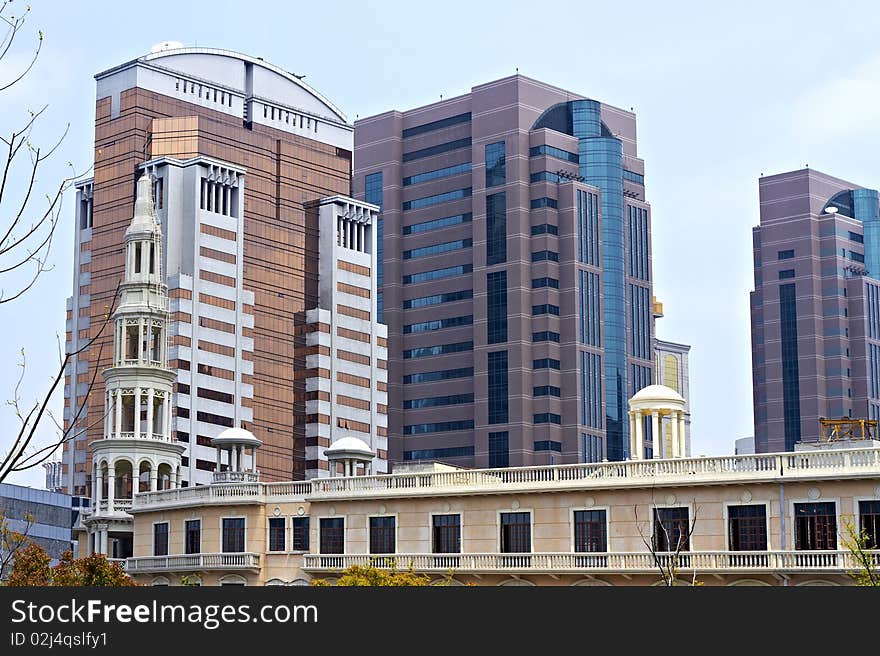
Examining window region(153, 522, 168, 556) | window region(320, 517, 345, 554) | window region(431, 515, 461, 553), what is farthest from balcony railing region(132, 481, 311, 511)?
window region(431, 515, 461, 553)

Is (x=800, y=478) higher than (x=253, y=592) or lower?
higher

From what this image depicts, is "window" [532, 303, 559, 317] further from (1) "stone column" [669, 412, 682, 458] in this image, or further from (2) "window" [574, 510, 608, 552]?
(2) "window" [574, 510, 608, 552]

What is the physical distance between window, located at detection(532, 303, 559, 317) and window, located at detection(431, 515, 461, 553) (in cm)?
12913

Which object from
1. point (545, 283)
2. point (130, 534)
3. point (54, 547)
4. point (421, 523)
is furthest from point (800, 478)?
point (545, 283)

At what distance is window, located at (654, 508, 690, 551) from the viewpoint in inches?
2420

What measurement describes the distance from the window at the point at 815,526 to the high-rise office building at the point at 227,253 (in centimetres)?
10713

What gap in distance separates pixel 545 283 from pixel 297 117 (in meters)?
38.8

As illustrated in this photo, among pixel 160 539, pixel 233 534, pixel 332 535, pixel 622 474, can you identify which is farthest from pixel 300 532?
pixel 622 474

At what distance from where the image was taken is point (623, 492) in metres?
63.5

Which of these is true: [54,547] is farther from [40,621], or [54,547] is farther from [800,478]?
[40,621]

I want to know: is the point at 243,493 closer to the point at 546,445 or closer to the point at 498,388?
the point at 546,445

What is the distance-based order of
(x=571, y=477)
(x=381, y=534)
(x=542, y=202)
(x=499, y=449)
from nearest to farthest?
(x=571, y=477), (x=381, y=534), (x=499, y=449), (x=542, y=202)

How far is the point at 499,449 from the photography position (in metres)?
192

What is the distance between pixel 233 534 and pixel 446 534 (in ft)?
41.0
